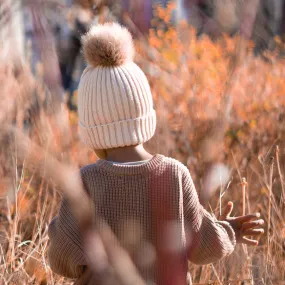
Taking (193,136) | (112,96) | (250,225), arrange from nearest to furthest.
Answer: (112,96), (250,225), (193,136)

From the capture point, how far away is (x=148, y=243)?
1.31 m

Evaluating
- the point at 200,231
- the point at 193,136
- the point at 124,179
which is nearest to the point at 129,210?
the point at 124,179

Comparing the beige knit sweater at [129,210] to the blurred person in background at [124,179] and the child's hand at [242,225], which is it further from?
the child's hand at [242,225]

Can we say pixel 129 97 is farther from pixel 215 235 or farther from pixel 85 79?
pixel 215 235

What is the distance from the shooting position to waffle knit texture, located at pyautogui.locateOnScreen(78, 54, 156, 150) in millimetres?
1273

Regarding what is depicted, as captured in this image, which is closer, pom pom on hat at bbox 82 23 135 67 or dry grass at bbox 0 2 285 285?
pom pom on hat at bbox 82 23 135 67

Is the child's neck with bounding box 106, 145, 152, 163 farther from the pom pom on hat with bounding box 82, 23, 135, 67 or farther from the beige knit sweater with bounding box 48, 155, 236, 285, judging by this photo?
the pom pom on hat with bounding box 82, 23, 135, 67

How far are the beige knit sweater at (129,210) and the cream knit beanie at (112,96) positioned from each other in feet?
0.21

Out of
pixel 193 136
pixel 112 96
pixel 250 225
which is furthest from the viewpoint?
pixel 193 136

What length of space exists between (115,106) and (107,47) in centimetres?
13

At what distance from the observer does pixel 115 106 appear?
50.2 inches

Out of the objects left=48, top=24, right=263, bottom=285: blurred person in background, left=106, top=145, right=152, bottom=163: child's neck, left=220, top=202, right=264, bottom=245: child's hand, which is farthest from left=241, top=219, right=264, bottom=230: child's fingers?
left=106, top=145, right=152, bottom=163: child's neck

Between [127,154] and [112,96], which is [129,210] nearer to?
[127,154]

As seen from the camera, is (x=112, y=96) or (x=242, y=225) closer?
(x=112, y=96)
